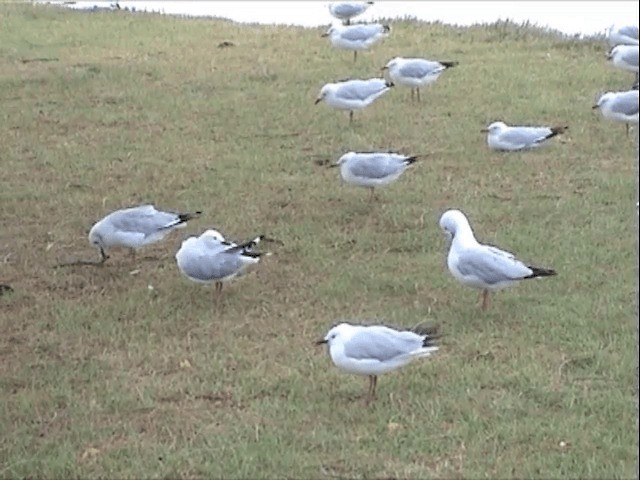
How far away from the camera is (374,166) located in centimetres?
842

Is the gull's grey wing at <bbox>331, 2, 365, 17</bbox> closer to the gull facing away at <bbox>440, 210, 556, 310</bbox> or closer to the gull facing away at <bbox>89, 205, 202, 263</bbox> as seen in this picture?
the gull facing away at <bbox>89, 205, 202, 263</bbox>

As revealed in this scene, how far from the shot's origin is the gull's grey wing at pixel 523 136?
31.8 feet

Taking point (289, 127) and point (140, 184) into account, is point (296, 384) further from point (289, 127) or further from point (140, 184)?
point (289, 127)

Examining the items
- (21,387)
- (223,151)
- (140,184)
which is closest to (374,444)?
(21,387)

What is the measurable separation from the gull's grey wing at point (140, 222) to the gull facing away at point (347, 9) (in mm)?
8127

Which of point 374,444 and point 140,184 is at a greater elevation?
point 374,444

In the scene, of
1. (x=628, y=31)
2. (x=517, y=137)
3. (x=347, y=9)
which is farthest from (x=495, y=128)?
(x=347, y=9)

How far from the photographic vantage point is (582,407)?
17.7 feet

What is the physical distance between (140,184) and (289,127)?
2020mm

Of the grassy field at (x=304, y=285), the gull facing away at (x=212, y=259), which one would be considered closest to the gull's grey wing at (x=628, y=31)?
the grassy field at (x=304, y=285)

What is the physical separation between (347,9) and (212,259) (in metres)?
8.81

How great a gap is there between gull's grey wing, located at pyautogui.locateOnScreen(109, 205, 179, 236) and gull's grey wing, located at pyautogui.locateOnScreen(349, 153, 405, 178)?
1.50 metres

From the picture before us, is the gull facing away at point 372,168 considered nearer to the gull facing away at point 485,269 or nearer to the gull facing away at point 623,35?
the gull facing away at point 485,269

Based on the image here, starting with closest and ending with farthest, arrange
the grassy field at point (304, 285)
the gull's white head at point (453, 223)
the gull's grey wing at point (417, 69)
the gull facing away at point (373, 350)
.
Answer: the grassy field at point (304, 285)
the gull facing away at point (373, 350)
the gull's white head at point (453, 223)
the gull's grey wing at point (417, 69)
